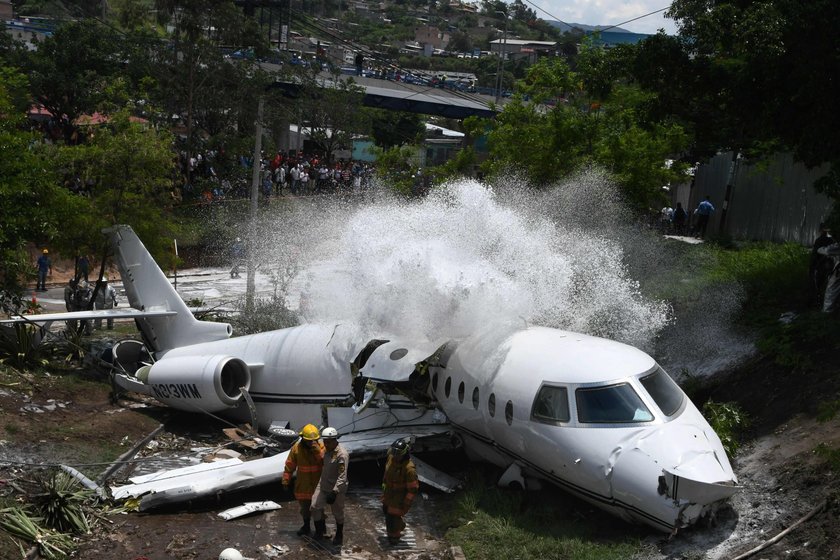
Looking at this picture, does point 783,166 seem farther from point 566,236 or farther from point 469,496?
point 469,496

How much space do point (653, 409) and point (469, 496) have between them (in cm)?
342

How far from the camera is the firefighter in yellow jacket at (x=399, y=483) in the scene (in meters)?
13.3

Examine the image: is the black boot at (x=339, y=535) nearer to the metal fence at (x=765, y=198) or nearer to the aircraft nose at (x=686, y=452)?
the aircraft nose at (x=686, y=452)

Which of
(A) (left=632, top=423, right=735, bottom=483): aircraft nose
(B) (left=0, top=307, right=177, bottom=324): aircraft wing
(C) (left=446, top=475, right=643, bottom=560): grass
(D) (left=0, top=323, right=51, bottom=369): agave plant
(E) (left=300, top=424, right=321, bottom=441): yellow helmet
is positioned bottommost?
(D) (left=0, top=323, right=51, bottom=369): agave plant

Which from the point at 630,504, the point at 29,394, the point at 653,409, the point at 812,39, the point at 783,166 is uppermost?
the point at 812,39

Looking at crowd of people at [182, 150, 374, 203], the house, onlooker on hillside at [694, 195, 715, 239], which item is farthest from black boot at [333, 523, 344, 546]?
the house

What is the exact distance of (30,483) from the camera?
1370 cm

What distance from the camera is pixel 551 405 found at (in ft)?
44.2

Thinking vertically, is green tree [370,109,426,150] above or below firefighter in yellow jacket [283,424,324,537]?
above

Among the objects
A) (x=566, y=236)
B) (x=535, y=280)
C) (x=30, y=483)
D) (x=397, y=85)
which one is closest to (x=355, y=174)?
(x=397, y=85)

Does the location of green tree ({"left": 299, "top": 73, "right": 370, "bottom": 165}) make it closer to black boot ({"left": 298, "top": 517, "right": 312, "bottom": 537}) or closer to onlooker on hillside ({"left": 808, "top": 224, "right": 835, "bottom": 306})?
onlooker on hillside ({"left": 808, "top": 224, "right": 835, "bottom": 306})

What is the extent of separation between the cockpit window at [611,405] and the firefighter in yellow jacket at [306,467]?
379cm

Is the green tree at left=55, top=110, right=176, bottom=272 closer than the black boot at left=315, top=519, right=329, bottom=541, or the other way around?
the black boot at left=315, top=519, right=329, bottom=541

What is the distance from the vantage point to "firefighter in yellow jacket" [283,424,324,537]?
531 inches
